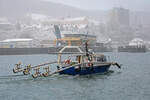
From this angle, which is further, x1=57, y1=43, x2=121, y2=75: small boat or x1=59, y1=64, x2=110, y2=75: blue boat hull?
x1=57, y1=43, x2=121, y2=75: small boat

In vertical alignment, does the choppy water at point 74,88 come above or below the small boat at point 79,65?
below

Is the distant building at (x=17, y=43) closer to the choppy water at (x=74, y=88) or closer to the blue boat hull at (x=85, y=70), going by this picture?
the blue boat hull at (x=85, y=70)

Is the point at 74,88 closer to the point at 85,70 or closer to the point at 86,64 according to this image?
the point at 85,70

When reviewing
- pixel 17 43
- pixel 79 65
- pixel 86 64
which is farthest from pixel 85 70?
pixel 17 43

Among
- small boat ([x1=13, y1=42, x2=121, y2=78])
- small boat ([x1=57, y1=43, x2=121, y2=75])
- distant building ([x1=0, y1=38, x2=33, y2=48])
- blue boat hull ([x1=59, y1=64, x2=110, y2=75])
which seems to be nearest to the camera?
small boat ([x1=13, y1=42, x2=121, y2=78])

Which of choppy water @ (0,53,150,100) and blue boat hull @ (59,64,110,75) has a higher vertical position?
blue boat hull @ (59,64,110,75)

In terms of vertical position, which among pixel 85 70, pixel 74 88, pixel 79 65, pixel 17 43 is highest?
pixel 17 43

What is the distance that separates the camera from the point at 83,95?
33938 mm

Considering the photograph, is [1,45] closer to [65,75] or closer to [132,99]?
[65,75]

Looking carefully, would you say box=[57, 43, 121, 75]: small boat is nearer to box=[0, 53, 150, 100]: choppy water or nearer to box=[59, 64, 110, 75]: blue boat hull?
box=[59, 64, 110, 75]: blue boat hull

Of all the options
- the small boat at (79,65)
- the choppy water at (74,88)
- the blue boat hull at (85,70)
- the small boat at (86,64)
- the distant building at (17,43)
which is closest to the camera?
the choppy water at (74,88)

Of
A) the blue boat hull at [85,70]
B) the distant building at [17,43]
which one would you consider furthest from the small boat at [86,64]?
the distant building at [17,43]

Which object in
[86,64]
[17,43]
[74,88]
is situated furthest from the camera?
[17,43]

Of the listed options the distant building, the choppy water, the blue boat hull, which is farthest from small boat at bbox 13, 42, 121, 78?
the distant building
